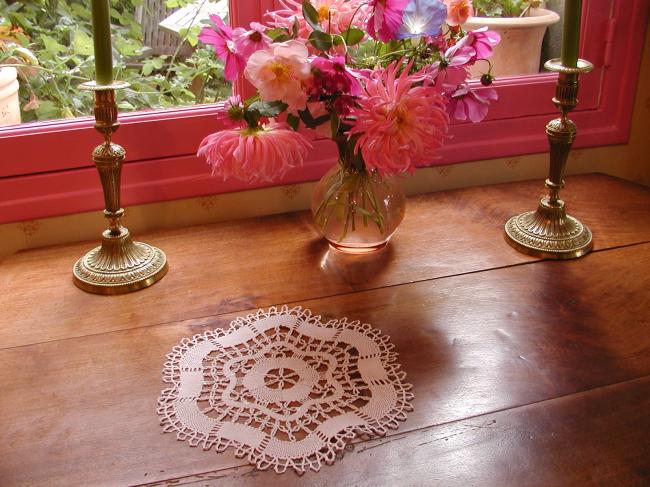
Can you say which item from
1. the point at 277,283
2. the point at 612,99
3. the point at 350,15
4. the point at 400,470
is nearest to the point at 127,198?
the point at 277,283

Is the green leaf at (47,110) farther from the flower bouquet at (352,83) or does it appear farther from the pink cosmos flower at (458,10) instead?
the pink cosmos flower at (458,10)

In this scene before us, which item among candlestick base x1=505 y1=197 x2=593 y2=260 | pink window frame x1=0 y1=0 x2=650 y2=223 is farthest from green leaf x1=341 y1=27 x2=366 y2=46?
candlestick base x1=505 y1=197 x2=593 y2=260

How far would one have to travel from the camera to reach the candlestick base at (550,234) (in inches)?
44.7

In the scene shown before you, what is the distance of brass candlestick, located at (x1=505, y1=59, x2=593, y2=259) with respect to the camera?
3.62 feet

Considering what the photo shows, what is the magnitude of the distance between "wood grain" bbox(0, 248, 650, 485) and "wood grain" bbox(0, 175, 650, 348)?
4 centimetres

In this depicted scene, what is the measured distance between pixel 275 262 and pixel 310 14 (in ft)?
1.30

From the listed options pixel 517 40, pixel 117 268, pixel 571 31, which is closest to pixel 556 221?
pixel 571 31

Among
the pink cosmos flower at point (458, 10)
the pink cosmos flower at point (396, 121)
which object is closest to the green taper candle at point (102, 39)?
the pink cosmos flower at point (396, 121)

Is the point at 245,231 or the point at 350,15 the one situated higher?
the point at 350,15

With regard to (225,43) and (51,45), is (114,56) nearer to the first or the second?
(51,45)

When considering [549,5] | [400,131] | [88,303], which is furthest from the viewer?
[549,5]

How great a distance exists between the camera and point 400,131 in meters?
0.90

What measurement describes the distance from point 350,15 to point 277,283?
41 cm

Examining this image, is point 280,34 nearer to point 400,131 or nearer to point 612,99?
point 400,131
